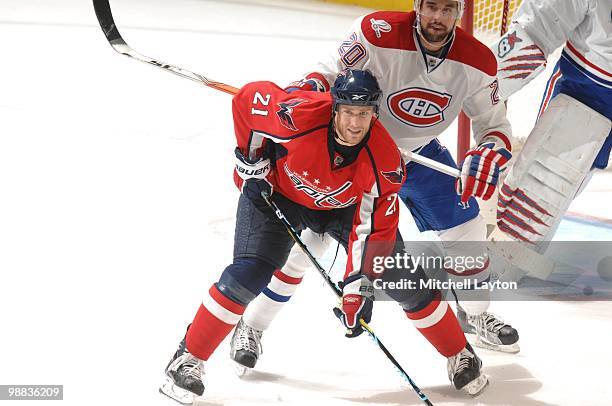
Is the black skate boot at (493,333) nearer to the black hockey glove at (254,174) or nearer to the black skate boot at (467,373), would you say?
the black skate boot at (467,373)

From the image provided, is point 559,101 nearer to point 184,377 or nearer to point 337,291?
point 337,291

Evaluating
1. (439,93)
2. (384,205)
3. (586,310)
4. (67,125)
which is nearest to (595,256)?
(586,310)

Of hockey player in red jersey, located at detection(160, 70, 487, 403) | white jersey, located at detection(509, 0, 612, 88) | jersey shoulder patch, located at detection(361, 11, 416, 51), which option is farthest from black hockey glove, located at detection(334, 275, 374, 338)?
white jersey, located at detection(509, 0, 612, 88)

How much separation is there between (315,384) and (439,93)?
0.88 m

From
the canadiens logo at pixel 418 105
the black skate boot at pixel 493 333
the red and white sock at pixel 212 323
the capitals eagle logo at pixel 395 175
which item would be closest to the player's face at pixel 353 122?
the capitals eagle logo at pixel 395 175

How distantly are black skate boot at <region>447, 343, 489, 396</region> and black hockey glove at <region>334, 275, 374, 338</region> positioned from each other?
36 cm

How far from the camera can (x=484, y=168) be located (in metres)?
2.52

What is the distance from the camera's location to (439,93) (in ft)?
8.43

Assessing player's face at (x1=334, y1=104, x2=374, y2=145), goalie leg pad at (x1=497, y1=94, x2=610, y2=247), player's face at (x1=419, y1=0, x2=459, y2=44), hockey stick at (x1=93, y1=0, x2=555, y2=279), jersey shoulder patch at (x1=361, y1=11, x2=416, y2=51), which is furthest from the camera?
goalie leg pad at (x1=497, y1=94, x2=610, y2=247)

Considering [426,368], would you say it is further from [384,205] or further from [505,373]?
[384,205]

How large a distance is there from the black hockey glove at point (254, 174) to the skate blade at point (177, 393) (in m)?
0.53

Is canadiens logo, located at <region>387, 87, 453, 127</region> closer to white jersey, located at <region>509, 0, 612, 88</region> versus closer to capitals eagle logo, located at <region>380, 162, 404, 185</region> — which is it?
capitals eagle logo, located at <region>380, 162, 404, 185</region>

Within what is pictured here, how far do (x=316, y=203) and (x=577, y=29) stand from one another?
100 cm

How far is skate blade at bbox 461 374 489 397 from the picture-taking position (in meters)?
2.54
